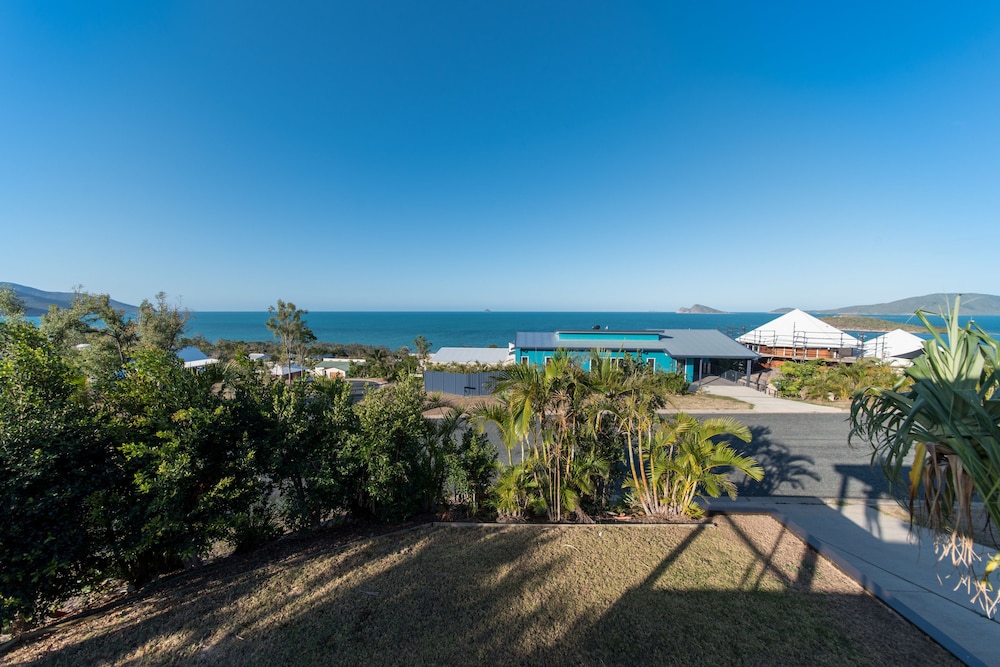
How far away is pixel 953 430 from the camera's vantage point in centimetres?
191

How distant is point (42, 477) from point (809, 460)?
14.8 m

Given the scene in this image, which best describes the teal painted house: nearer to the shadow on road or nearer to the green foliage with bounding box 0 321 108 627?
the shadow on road

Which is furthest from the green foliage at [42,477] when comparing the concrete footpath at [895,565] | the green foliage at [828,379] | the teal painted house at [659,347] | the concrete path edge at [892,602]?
the green foliage at [828,379]

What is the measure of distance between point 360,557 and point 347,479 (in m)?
1.16

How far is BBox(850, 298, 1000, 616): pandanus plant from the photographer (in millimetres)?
1883

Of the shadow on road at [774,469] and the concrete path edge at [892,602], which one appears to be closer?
the concrete path edge at [892,602]

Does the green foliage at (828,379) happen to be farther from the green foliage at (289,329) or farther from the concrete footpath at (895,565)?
the green foliage at (289,329)

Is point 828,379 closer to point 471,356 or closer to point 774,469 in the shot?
point 774,469

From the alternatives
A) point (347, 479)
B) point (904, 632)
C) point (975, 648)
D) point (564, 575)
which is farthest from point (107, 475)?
point (975, 648)

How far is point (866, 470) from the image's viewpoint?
9.52 metres

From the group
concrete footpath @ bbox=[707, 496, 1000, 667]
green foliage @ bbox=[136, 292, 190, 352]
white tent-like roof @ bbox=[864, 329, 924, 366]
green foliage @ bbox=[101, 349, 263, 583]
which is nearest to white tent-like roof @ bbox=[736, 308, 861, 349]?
white tent-like roof @ bbox=[864, 329, 924, 366]

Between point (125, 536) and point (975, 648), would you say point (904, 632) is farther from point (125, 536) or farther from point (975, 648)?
point (125, 536)

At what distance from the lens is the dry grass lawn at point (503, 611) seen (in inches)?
132

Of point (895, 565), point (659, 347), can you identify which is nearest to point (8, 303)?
point (895, 565)
